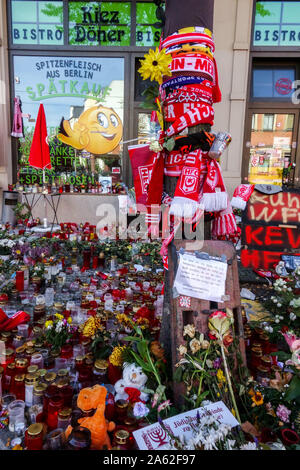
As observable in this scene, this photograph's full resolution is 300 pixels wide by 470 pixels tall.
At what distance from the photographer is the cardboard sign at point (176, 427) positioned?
148cm

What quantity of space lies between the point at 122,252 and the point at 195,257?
2.76 meters

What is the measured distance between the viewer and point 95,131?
7.27m

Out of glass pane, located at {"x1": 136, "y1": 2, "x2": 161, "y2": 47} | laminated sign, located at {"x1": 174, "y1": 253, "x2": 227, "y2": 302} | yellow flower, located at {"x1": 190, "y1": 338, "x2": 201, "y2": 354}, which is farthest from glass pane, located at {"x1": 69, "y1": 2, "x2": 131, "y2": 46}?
yellow flower, located at {"x1": 190, "y1": 338, "x2": 201, "y2": 354}

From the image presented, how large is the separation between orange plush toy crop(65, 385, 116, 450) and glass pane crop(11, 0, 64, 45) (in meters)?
7.44

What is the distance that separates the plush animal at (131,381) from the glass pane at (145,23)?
6924mm

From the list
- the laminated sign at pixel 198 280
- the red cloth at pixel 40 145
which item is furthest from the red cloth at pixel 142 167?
the red cloth at pixel 40 145

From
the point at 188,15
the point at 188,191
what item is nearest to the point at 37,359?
the point at 188,191

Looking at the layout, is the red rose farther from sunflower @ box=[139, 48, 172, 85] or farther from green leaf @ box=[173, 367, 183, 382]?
sunflower @ box=[139, 48, 172, 85]

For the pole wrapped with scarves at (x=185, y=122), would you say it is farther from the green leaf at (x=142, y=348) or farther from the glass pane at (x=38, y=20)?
the glass pane at (x=38, y=20)

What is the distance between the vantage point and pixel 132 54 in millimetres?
6883

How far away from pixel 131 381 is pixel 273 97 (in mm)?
6987

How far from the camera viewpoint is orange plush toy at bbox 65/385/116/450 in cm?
149
